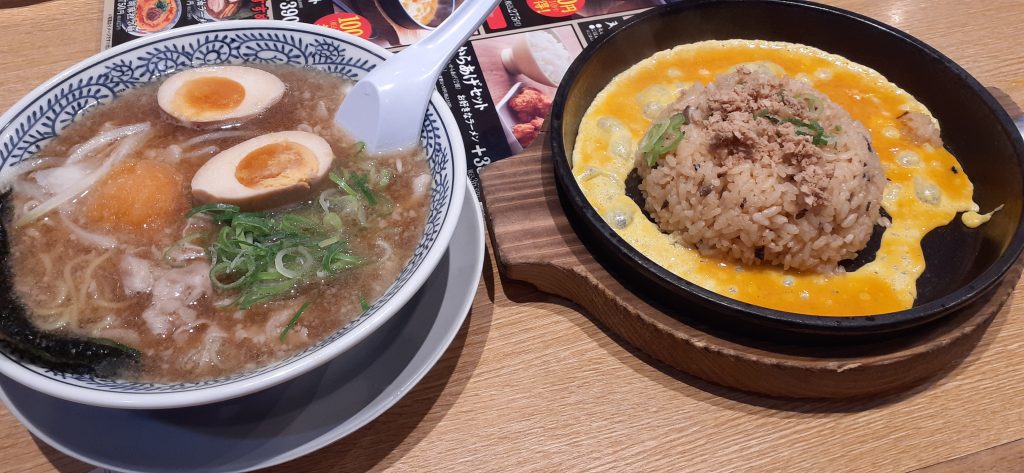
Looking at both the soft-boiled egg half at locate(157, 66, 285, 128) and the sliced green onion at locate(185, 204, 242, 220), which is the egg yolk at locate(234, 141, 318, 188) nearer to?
the sliced green onion at locate(185, 204, 242, 220)

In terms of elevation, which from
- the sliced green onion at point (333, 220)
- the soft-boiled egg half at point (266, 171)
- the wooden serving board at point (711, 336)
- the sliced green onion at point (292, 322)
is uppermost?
the soft-boiled egg half at point (266, 171)

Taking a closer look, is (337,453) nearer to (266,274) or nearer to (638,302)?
(266,274)

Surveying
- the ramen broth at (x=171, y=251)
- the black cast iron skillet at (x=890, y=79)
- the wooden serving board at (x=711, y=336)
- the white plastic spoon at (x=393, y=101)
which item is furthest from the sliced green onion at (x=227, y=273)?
the black cast iron skillet at (x=890, y=79)

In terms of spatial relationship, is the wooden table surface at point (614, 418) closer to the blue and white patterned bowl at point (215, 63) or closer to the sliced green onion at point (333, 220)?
the blue and white patterned bowl at point (215, 63)

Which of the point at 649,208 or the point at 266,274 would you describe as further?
the point at 649,208

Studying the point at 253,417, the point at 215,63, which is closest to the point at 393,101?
the point at 215,63

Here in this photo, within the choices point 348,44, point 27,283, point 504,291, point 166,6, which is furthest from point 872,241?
point 166,6
